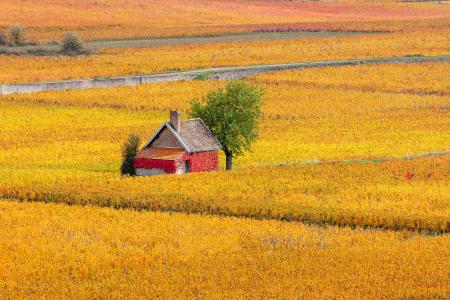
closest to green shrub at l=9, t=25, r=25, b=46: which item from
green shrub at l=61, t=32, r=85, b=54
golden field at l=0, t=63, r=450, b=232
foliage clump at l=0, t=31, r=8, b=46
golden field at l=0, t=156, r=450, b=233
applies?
foliage clump at l=0, t=31, r=8, b=46

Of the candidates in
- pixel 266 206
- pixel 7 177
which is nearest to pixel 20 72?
pixel 7 177

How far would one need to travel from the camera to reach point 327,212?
49.9m

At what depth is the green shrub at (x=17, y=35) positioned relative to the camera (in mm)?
140125

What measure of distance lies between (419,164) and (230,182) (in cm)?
1086

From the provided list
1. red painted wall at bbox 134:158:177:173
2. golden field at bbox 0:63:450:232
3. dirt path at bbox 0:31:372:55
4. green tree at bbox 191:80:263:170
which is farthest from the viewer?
dirt path at bbox 0:31:372:55

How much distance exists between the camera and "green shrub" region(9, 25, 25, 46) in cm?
14012

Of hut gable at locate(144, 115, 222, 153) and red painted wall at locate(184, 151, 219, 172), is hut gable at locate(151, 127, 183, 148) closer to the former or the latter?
hut gable at locate(144, 115, 222, 153)

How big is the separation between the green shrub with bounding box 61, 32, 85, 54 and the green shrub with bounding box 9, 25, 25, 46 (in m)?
6.98

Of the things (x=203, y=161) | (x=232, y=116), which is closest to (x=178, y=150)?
(x=203, y=161)

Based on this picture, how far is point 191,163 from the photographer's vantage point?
63.8m

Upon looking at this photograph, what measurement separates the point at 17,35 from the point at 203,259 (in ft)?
334

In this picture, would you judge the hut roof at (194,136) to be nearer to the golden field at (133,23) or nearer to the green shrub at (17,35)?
the green shrub at (17,35)

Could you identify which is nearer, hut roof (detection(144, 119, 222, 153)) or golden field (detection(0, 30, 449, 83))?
hut roof (detection(144, 119, 222, 153))

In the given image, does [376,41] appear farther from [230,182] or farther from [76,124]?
[230,182]
